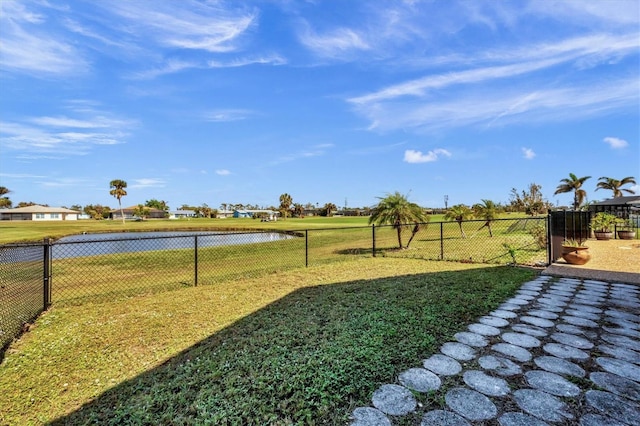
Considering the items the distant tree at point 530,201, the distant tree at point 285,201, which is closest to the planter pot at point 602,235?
the distant tree at point 530,201

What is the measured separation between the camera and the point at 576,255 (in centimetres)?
670

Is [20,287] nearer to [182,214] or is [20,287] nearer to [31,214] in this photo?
[31,214]

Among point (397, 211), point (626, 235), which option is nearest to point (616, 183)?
point (626, 235)

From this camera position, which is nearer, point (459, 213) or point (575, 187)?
point (459, 213)

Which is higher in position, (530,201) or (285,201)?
(285,201)

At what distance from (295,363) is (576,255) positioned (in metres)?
7.57

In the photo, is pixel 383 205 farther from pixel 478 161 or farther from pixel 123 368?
pixel 478 161

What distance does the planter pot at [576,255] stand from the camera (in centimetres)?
668

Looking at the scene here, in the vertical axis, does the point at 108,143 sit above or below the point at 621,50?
above

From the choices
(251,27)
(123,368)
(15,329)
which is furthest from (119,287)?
(251,27)

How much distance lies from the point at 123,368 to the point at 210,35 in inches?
348

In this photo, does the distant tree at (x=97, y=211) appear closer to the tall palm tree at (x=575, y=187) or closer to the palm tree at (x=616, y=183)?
the tall palm tree at (x=575, y=187)

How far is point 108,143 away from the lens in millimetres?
23469

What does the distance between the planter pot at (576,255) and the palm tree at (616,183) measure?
26902 millimetres
